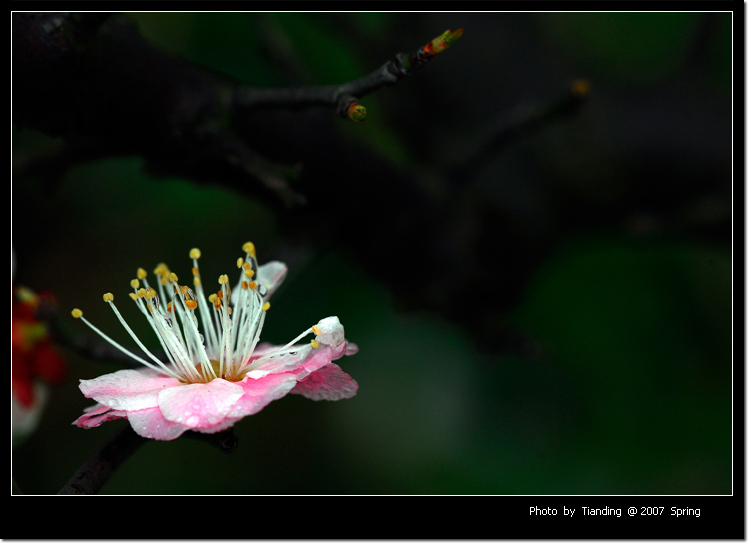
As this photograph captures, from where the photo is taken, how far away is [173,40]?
1.20m

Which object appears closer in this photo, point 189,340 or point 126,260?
point 189,340

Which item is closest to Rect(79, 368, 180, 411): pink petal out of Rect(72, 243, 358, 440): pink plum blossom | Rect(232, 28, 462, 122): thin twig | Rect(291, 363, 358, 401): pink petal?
Rect(72, 243, 358, 440): pink plum blossom

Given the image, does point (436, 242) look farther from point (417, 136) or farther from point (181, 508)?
point (181, 508)

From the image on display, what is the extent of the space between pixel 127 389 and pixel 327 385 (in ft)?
0.59

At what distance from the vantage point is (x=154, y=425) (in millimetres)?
466

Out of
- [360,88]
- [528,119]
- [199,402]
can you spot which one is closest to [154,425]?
[199,402]

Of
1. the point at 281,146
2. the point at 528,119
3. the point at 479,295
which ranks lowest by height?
the point at 479,295

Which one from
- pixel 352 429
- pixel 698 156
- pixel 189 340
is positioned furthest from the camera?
pixel 352 429

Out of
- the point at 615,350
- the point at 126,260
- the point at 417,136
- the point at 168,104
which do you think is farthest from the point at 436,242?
the point at 126,260

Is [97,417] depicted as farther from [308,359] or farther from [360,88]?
[360,88]

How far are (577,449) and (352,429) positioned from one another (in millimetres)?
541

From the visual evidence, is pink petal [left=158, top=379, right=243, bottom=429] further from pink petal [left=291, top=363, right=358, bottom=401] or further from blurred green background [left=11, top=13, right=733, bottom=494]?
blurred green background [left=11, top=13, right=733, bottom=494]

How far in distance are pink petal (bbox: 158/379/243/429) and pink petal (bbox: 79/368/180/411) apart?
17 mm

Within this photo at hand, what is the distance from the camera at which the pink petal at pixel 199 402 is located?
46cm
